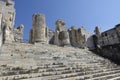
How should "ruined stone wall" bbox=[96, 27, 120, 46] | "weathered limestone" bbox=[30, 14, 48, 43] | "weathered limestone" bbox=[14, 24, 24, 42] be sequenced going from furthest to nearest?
"ruined stone wall" bbox=[96, 27, 120, 46], "weathered limestone" bbox=[14, 24, 24, 42], "weathered limestone" bbox=[30, 14, 48, 43]

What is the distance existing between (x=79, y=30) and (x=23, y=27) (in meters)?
9.90

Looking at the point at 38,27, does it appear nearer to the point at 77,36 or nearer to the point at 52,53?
the point at 52,53

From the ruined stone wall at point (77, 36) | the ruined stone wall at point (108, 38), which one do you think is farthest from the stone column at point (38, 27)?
the ruined stone wall at point (108, 38)

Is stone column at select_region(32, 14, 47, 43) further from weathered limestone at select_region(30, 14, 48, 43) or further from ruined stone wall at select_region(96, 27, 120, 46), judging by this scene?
ruined stone wall at select_region(96, 27, 120, 46)

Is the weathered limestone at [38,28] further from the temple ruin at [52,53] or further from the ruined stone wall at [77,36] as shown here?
the ruined stone wall at [77,36]

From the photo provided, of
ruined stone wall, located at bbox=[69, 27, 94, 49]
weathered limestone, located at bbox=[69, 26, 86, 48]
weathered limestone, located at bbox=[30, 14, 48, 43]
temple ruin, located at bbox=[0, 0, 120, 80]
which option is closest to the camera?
temple ruin, located at bbox=[0, 0, 120, 80]

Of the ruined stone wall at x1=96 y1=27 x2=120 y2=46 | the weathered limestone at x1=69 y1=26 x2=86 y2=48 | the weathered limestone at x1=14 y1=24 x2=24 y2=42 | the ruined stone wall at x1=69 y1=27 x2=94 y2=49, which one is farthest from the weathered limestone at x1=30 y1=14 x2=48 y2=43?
the ruined stone wall at x1=96 y1=27 x2=120 y2=46

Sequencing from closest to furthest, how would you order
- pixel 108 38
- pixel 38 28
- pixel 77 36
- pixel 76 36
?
1. pixel 38 28
2. pixel 77 36
3. pixel 76 36
4. pixel 108 38

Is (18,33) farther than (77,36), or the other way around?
(77,36)

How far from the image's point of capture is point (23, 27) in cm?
2675

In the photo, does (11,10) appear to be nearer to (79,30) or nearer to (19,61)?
(19,61)

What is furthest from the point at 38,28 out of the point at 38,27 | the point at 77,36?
the point at 77,36

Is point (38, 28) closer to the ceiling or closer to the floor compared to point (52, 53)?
closer to the ceiling

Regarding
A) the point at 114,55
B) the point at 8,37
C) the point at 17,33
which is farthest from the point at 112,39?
the point at 8,37
